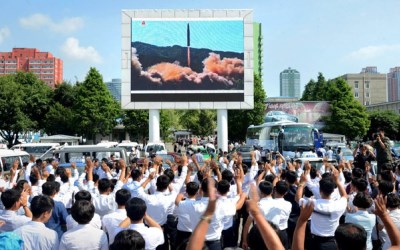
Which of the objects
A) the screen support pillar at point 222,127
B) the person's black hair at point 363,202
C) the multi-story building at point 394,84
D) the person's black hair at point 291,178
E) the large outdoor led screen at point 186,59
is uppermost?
the multi-story building at point 394,84

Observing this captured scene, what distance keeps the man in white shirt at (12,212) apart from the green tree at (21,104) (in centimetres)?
3166

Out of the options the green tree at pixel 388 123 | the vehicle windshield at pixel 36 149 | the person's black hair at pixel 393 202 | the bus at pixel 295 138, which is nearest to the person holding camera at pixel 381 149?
the person's black hair at pixel 393 202

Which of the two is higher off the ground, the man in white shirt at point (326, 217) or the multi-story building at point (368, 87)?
the multi-story building at point (368, 87)

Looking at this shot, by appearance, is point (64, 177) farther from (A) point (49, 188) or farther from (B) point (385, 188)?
(B) point (385, 188)

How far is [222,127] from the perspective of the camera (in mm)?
29625

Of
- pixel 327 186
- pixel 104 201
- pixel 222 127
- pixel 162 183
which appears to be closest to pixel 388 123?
pixel 222 127

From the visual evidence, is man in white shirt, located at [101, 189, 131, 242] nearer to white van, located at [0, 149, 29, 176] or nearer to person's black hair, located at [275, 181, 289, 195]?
person's black hair, located at [275, 181, 289, 195]

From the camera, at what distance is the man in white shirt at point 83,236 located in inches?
140

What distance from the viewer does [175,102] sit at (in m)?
27.8

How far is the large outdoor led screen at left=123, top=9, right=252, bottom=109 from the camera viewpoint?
2762cm

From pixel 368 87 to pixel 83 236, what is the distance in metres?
92.9

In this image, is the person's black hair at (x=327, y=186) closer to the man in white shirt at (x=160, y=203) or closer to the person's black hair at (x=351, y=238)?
the man in white shirt at (x=160, y=203)

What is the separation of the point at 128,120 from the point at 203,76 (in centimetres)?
1607

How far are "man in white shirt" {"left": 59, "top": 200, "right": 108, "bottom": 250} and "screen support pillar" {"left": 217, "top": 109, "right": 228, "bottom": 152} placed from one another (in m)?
25.7
